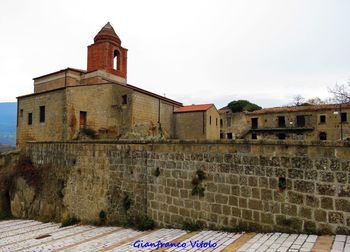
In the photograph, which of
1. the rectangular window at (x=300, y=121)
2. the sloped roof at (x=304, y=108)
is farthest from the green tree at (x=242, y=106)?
the rectangular window at (x=300, y=121)

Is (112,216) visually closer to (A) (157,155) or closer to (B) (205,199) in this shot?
(A) (157,155)

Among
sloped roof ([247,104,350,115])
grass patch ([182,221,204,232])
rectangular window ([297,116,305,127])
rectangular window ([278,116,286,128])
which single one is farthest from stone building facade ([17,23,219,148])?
rectangular window ([297,116,305,127])

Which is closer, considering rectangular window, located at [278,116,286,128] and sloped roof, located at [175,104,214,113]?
sloped roof, located at [175,104,214,113]

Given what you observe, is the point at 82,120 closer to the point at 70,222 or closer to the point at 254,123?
the point at 70,222

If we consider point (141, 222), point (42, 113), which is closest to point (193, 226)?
point (141, 222)

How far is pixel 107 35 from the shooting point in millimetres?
26422

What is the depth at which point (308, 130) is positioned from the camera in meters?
32.1

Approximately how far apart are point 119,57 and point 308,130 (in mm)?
24506

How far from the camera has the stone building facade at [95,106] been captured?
63.7ft

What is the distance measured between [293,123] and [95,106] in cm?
2506

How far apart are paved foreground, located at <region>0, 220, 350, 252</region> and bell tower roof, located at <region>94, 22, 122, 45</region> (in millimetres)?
20391

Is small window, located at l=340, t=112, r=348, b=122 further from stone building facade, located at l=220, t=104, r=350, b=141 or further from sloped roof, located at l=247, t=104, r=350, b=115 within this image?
sloped roof, located at l=247, t=104, r=350, b=115

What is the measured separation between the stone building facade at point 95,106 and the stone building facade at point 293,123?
13440mm

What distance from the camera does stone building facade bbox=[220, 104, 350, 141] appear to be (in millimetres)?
30266
